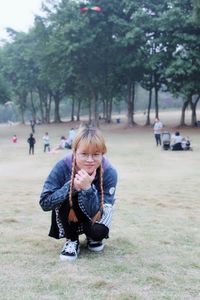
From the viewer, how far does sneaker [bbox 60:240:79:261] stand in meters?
4.02

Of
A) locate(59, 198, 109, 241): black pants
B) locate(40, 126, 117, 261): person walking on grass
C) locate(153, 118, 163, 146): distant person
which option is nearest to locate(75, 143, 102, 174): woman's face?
locate(40, 126, 117, 261): person walking on grass

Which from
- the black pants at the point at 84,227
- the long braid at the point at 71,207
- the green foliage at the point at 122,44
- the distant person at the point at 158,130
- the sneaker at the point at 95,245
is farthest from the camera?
the green foliage at the point at 122,44

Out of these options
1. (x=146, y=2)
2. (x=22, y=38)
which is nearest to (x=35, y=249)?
(x=146, y=2)

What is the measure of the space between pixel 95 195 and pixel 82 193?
0.12 metres

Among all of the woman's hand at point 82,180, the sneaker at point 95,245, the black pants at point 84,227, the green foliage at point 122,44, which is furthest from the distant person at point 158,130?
the woman's hand at point 82,180

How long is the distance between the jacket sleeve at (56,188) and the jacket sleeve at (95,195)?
15 cm

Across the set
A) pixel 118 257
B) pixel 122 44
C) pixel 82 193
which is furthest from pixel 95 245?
pixel 122 44

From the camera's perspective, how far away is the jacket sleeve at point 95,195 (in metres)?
3.82

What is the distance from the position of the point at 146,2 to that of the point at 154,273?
36.2 meters

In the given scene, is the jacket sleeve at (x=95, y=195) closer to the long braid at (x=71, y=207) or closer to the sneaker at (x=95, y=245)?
the long braid at (x=71, y=207)

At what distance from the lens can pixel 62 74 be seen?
143ft

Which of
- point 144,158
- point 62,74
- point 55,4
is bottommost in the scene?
point 144,158

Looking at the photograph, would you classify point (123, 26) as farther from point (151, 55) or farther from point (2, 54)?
point (2, 54)

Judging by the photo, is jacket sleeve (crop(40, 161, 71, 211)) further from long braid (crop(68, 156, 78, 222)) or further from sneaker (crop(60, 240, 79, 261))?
sneaker (crop(60, 240, 79, 261))
